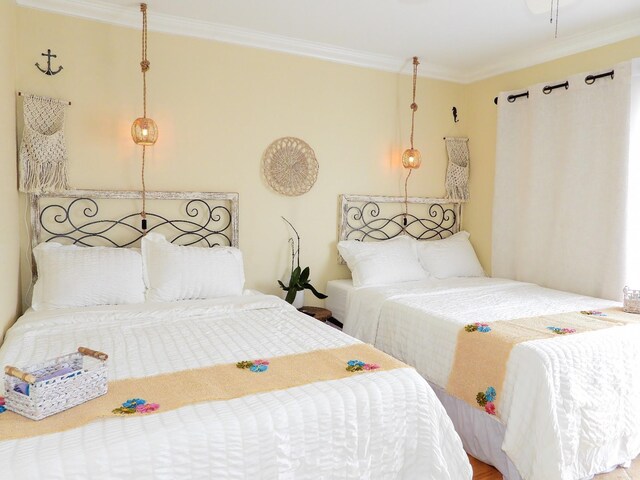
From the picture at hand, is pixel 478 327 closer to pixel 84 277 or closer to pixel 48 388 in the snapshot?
pixel 48 388

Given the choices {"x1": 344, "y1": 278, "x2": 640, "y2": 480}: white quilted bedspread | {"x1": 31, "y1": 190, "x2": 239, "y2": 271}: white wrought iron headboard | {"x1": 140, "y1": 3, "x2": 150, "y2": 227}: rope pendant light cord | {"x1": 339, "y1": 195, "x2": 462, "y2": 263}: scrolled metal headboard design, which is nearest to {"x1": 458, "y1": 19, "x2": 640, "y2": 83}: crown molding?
{"x1": 339, "y1": 195, "x2": 462, "y2": 263}: scrolled metal headboard design

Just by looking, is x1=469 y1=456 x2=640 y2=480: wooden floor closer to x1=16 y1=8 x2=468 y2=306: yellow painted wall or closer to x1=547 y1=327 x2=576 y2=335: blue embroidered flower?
x1=547 y1=327 x2=576 y2=335: blue embroidered flower

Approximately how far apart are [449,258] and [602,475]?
6.13 ft

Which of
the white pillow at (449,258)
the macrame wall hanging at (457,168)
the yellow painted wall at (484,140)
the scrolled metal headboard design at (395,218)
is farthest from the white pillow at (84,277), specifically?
the yellow painted wall at (484,140)

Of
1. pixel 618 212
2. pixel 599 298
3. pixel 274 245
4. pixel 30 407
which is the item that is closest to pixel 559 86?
pixel 618 212

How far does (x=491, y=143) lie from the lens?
3.99 metres

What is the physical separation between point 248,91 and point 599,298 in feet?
9.12

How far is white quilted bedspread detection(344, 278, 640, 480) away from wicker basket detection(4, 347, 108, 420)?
1.67m

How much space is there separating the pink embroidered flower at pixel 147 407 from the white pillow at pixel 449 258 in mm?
2715

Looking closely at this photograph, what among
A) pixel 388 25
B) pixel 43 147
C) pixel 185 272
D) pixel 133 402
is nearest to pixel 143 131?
pixel 43 147

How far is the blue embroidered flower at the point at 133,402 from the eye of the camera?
55.2 inches

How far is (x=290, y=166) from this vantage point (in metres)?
3.50

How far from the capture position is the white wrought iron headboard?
2830 millimetres

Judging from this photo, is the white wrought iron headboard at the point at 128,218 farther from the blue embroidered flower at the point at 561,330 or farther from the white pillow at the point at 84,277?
the blue embroidered flower at the point at 561,330
